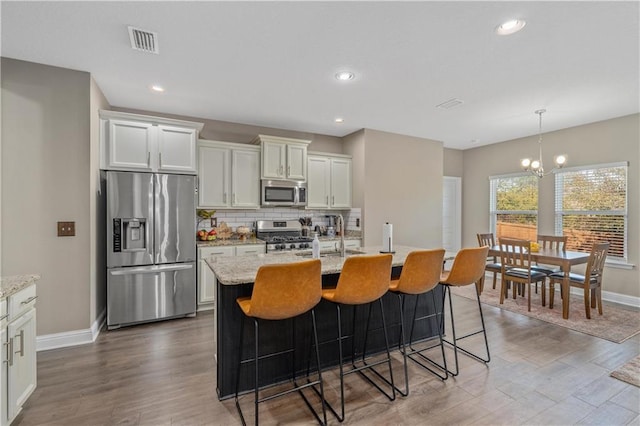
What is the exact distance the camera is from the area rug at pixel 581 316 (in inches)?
134

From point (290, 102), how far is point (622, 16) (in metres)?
3.08

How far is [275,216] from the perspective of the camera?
5.11 m

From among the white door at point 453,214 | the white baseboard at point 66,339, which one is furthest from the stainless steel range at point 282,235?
the white door at point 453,214

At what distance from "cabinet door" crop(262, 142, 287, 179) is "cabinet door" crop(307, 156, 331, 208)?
0.53 meters

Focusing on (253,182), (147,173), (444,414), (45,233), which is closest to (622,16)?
(444,414)

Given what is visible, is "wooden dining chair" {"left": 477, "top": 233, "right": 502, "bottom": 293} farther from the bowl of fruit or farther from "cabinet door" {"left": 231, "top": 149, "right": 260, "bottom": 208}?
the bowl of fruit

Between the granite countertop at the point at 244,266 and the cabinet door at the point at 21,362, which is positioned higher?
the granite countertop at the point at 244,266

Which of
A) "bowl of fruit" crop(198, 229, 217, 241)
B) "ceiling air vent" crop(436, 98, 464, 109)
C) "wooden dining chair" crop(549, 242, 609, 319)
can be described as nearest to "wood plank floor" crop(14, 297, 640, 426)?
"wooden dining chair" crop(549, 242, 609, 319)

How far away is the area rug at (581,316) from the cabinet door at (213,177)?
13.1ft

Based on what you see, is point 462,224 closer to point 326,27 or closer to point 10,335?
point 326,27

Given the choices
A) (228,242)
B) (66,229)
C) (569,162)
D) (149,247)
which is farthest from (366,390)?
(569,162)

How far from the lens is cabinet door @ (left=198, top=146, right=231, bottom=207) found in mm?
4285

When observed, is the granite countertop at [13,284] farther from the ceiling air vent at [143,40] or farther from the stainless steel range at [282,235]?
the stainless steel range at [282,235]

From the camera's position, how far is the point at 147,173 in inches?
141
